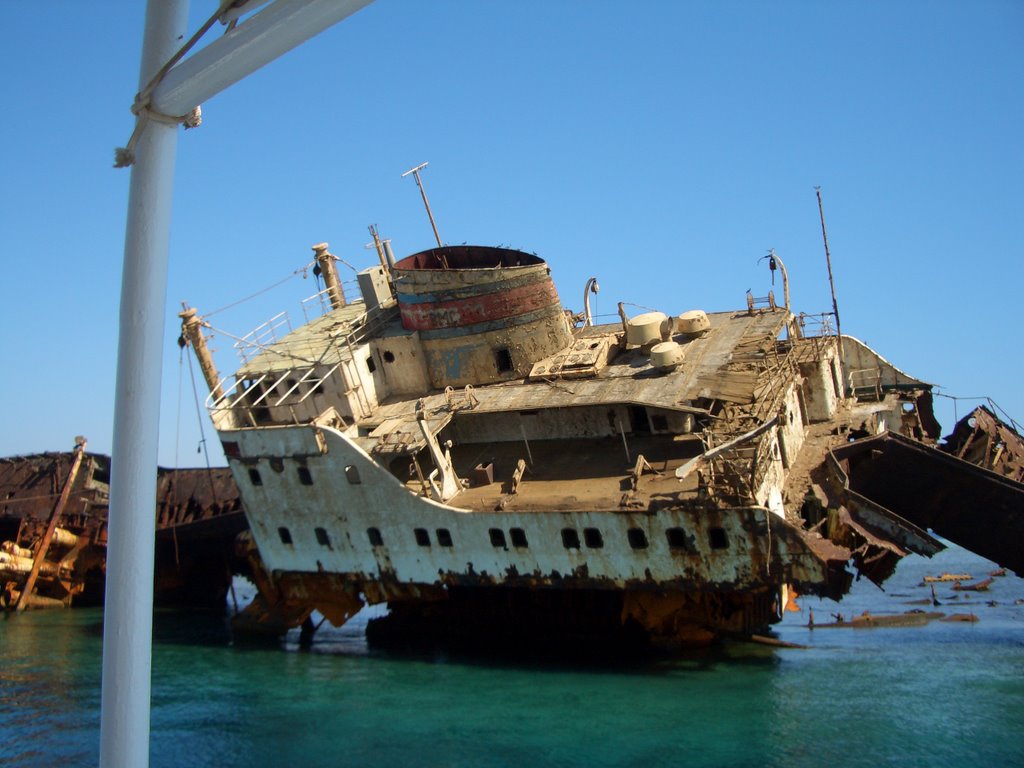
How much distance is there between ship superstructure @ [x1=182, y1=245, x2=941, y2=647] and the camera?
65.0ft

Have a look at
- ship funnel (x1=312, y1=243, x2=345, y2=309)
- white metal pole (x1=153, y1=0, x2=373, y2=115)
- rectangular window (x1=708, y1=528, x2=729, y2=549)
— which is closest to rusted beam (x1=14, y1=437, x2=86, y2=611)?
ship funnel (x1=312, y1=243, x2=345, y2=309)

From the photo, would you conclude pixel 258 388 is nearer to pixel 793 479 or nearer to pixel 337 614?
pixel 337 614

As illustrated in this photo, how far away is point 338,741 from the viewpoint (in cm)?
1848

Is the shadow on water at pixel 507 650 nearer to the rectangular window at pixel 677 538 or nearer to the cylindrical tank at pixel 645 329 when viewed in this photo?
the rectangular window at pixel 677 538

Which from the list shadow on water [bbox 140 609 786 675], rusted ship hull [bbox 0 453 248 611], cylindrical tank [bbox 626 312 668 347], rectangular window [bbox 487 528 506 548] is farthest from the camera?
rusted ship hull [bbox 0 453 248 611]

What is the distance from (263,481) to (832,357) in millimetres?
15714

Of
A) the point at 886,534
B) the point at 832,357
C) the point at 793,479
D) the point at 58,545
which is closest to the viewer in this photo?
the point at 886,534

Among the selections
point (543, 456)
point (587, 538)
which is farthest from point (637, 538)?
point (543, 456)

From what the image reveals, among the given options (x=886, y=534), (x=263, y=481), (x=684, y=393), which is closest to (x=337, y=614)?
(x=263, y=481)

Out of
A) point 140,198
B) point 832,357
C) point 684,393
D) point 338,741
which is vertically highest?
point 832,357

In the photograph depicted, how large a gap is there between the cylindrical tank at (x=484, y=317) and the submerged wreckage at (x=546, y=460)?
0.06m

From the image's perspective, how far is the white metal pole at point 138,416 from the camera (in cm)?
509

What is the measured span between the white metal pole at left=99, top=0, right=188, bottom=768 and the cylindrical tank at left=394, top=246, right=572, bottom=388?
65.5 feet

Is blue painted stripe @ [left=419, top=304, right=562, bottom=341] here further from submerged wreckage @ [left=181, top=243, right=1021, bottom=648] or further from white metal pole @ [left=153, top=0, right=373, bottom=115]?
white metal pole @ [left=153, top=0, right=373, bottom=115]
